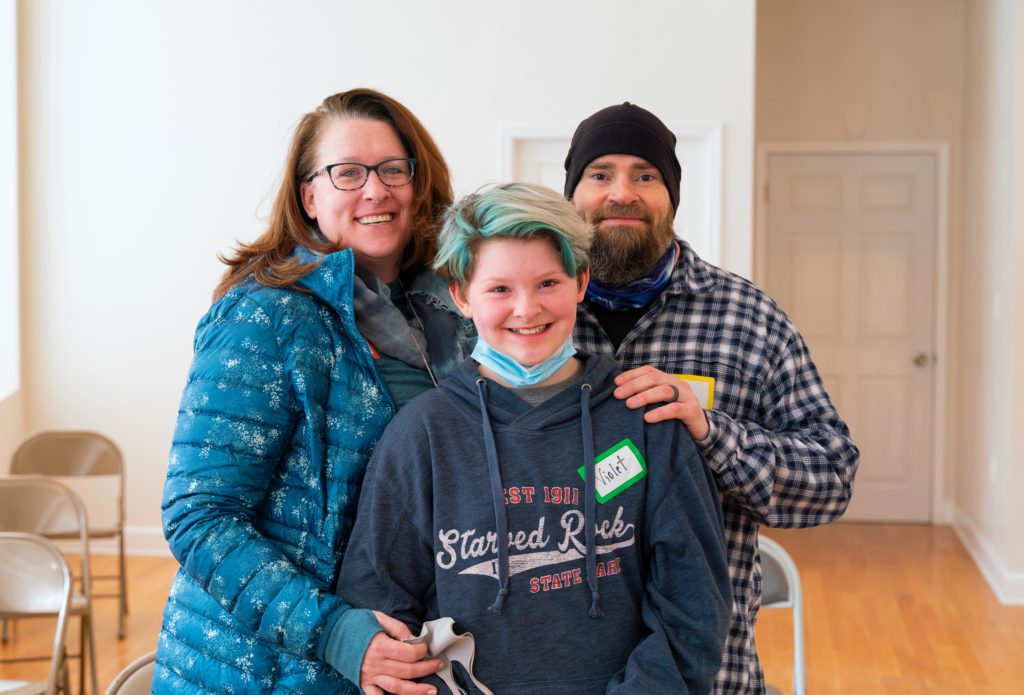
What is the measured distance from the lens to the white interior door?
715cm

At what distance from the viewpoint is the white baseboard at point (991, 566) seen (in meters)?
5.20

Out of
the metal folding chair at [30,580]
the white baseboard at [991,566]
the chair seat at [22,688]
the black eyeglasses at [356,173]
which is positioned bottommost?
the white baseboard at [991,566]

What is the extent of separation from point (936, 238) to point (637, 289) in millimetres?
5984

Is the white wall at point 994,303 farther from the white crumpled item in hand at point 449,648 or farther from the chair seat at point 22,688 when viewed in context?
the white crumpled item in hand at point 449,648

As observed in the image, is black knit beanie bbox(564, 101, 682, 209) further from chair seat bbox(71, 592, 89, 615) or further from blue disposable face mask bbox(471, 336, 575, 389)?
chair seat bbox(71, 592, 89, 615)

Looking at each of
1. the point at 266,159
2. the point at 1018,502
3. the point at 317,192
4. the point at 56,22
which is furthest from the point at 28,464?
the point at 1018,502

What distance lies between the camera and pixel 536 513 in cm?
138

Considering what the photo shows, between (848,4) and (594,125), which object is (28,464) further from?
(848,4)

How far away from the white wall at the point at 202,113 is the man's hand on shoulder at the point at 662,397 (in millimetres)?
4193

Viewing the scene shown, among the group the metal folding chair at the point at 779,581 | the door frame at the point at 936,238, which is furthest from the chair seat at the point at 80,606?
the door frame at the point at 936,238

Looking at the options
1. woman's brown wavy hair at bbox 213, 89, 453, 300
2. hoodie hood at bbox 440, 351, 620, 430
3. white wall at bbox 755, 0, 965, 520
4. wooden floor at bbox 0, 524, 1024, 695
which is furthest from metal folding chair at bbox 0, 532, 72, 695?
white wall at bbox 755, 0, 965, 520

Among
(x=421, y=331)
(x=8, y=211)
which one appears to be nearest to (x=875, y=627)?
(x=421, y=331)

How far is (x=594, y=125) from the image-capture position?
6.14ft

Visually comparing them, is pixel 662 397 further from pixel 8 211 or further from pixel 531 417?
pixel 8 211
